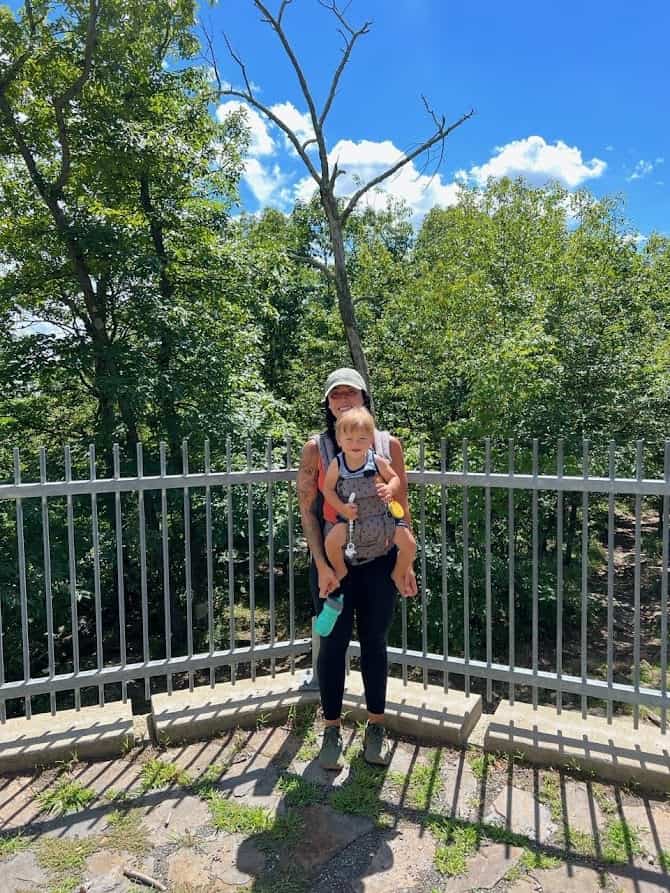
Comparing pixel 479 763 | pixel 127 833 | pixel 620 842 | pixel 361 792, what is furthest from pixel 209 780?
pixel 620 842

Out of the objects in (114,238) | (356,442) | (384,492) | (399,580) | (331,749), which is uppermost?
(114,238)

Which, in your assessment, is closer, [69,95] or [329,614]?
[329,614]

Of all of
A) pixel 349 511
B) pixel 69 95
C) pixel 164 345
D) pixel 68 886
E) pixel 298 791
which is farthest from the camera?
pixel 164 345

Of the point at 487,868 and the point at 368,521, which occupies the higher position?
the point at 368,521

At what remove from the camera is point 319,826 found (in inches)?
93.4

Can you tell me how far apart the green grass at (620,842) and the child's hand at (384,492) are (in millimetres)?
1518

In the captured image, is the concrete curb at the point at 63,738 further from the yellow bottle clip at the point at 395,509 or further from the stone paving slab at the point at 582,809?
the stone paving slab at the point at 582,809

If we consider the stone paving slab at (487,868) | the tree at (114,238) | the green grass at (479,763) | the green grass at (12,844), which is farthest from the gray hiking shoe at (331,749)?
the tree at (114,238)

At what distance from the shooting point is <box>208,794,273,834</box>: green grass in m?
2.38

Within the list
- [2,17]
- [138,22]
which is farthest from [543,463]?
[2,17]

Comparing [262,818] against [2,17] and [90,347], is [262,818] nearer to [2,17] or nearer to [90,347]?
[90,347]

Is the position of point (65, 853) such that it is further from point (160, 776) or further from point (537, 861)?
point (537, 861)

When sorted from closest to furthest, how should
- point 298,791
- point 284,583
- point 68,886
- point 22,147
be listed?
point 68,886 → point 298,791 → point 22,147 → point 284,583

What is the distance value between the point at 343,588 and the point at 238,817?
3.28 ft
